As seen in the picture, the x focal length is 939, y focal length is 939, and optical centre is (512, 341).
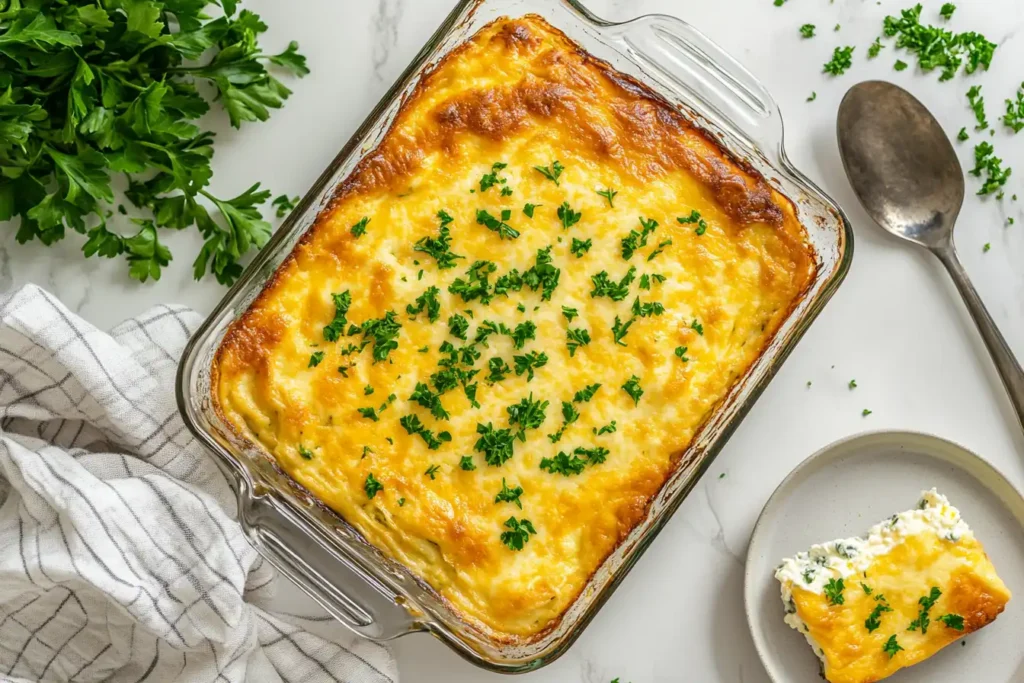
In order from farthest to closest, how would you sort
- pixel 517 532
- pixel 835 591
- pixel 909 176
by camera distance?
1. pixel 909 176
2. pixel 835 591
3. pixel 517 532

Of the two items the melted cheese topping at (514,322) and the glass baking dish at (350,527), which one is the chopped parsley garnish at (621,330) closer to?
the melted cheese topping at (514,322)

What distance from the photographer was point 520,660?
8.25 ft

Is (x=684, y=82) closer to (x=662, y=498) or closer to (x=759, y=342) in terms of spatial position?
(x=759, y=342)

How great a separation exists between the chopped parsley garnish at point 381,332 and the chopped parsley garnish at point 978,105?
1999 millimetres

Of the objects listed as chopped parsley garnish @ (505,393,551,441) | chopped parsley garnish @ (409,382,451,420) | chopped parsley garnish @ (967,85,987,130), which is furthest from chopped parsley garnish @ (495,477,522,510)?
chopped parsley garnish @ (967,85,987,130)

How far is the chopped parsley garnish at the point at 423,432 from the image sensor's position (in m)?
2.54

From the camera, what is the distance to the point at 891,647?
2.71 metres

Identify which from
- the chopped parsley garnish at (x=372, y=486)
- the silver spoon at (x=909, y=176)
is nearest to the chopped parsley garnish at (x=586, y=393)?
the chopped parsley garnish at (x=372, y=486)

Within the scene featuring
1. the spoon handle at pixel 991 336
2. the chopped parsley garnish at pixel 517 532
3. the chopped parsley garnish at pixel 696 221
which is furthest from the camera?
the spoon handle at pixel 991 336

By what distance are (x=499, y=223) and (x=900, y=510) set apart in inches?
60.2

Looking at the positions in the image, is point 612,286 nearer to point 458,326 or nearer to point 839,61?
point 458,326

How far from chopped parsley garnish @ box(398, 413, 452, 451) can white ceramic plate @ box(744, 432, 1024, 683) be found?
1073 mm

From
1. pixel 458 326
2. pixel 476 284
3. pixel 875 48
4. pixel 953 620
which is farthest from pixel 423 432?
pixel 875 48

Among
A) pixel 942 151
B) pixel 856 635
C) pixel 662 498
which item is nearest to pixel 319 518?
pixel 662 498
